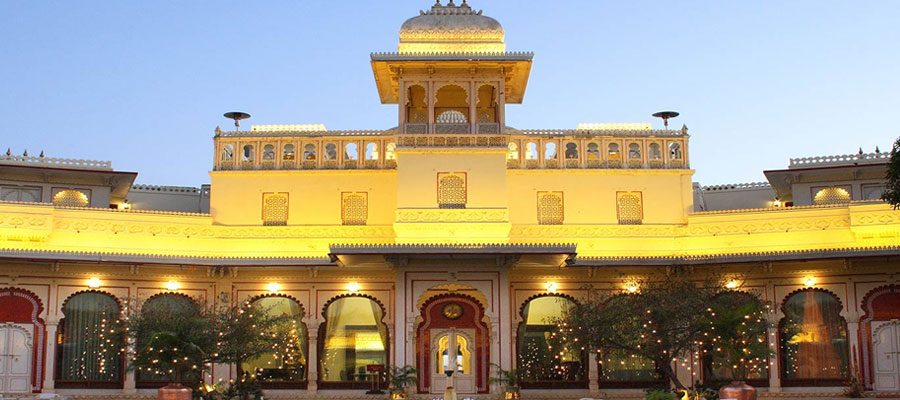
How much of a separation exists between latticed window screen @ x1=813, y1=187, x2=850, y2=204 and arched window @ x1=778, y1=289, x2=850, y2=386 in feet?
16.8

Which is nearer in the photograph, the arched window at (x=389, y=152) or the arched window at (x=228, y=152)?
the arched window at (x=389, y=152)

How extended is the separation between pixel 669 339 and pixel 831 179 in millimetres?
13636

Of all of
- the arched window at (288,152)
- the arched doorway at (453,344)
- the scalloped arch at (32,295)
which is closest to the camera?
the scalloped arch at (32,295)

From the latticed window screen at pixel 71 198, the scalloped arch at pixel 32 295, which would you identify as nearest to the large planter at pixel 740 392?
the scalloped arch at pixel 32 295

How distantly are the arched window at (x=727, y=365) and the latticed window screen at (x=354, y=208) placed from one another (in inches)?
492

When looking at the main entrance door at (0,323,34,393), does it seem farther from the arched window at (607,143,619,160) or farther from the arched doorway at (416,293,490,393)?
the arched window at (607,143,619,160)

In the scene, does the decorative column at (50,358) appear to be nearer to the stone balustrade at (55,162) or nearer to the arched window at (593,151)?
the stone balustrade at (55,162)

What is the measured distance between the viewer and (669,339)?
2891 cm

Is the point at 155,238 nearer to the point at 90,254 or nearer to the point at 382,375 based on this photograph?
the point at 90,254

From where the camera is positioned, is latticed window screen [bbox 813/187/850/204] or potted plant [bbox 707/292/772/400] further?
latticed window screen [bbox 813/187/850/204]

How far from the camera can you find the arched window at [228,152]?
3872 centimetres

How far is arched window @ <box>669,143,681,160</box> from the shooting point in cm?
3863

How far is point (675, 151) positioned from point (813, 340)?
27.1 ft

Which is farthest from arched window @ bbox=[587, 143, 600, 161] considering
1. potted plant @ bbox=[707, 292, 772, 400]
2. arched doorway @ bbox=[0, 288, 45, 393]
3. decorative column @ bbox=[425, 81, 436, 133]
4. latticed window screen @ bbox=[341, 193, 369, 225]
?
arched doorway @ bbox=[0, 288, 45, 393]
